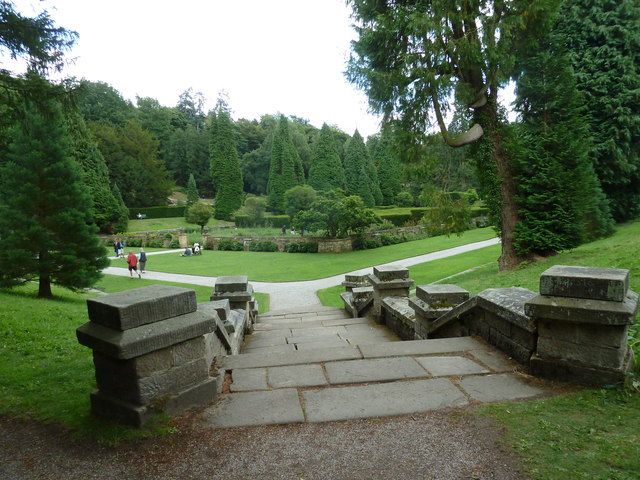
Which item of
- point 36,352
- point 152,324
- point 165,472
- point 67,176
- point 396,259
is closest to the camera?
point 165,472

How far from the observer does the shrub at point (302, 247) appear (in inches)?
1109

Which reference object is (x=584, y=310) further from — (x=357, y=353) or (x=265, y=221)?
(x=265, y=221)

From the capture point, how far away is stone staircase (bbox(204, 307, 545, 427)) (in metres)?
2.68

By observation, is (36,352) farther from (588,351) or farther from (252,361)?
(588,351)

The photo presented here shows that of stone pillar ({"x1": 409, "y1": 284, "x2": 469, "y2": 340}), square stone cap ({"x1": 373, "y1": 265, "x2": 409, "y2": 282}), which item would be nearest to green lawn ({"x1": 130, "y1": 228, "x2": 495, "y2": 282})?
square stone cap ({"x1": 373, "y1": 265, "x2": 409, "y2": 282})

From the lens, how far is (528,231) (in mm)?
12227

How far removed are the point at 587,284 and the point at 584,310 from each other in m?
0.20

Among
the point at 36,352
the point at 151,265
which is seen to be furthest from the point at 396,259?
the point at 36,352

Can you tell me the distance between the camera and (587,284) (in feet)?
9.20

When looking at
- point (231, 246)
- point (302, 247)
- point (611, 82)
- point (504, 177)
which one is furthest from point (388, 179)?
point (504, 177)

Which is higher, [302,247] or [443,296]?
[443,296]

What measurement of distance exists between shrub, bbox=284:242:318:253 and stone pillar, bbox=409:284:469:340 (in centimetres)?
2295

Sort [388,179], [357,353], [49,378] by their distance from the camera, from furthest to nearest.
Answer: [388,179] < [357,353] < [49,378]

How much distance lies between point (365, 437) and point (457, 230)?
1310cm
